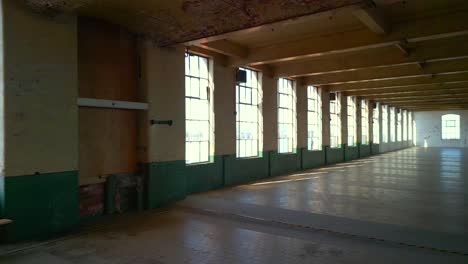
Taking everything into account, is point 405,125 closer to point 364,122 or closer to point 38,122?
point 364,122

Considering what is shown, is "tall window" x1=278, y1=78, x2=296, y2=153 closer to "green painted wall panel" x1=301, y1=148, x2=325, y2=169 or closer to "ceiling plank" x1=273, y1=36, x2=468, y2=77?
"green painted wall panel" x1=301, y1=148, x2=325, y2=169

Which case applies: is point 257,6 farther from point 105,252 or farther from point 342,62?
point 342,62

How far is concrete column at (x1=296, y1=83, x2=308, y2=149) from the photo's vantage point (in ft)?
37.0

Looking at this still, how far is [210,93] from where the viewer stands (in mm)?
7625

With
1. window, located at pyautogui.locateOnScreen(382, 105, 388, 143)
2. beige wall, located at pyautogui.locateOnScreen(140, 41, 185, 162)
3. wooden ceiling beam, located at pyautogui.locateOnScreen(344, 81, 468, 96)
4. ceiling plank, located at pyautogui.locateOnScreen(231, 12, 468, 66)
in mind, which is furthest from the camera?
window, located at pyautogui.locateOnScreen(382, 105, 388, 143)

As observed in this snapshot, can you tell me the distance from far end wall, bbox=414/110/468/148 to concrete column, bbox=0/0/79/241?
28.9 meters

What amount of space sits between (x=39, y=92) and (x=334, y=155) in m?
11.9

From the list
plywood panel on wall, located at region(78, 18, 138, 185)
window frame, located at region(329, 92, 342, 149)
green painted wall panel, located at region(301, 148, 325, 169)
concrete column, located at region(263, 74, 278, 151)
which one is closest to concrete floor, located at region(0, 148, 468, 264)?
plywood panel on wall, located at region(78, 18, 138, 185)

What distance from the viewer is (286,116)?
10.8 meters

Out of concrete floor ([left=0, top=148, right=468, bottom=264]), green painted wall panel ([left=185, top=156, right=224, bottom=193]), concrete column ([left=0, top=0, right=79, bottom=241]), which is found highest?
concrete column ([left=0, top=0, right=79, bottom=241])

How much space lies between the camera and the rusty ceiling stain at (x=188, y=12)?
3.91 m

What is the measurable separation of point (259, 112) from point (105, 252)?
632cm

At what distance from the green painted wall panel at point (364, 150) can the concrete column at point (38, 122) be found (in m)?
14.9

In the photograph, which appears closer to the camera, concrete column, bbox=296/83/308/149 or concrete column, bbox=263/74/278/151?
concrete column, bbox=263/74/278/151
